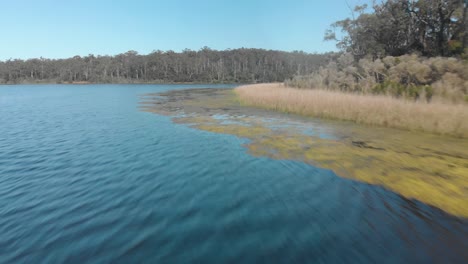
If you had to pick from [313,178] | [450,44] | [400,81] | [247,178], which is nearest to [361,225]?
[313,178]

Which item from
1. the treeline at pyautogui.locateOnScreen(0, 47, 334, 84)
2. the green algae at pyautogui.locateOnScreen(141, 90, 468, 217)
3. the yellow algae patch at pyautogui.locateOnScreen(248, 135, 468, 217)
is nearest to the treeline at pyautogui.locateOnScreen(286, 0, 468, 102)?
the green algae at pyautogui.locateOnScreen(141, 90, 468, 217)

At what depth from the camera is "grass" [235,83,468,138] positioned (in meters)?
10.4

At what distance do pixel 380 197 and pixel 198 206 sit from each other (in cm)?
362

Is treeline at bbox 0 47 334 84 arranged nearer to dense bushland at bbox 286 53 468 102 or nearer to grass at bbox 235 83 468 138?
dense bushland at bbox 286 53 468 102

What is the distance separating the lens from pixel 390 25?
28266 mm

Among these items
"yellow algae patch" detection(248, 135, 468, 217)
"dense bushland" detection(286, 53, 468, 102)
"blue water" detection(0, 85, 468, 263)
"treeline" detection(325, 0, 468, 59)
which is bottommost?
"blue water" detection(0, 85, 468, 263)

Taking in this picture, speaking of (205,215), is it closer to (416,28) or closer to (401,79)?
(401,79)

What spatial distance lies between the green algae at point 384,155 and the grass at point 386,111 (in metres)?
0.63

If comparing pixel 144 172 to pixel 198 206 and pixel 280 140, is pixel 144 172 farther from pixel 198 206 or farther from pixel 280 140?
pixel 280 140

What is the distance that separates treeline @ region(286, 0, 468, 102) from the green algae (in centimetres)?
540

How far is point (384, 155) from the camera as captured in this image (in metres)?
7.89

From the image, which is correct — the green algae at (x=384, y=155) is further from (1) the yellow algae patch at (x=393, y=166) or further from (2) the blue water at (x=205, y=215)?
(2) the blue water at (x=205, y=215)

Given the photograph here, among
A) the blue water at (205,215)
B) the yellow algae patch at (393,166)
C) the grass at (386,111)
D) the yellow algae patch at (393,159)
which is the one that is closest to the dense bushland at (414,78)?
the grass at (386,111)

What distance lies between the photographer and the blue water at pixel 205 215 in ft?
11.5
